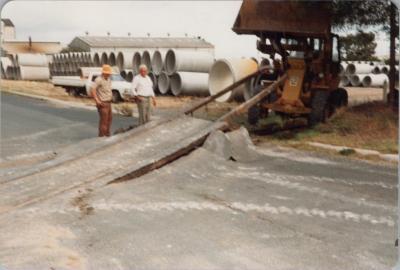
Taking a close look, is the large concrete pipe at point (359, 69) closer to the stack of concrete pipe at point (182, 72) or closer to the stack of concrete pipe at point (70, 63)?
the stack of concrete pipe at point (182, 72)

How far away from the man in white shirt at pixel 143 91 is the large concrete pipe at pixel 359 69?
2587cm

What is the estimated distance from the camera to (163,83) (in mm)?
27188

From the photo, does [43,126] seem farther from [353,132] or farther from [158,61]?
[158,61]

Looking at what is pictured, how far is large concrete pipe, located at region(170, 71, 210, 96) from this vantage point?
84.9ft

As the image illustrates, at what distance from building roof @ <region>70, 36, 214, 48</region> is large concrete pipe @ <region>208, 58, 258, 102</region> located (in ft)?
114

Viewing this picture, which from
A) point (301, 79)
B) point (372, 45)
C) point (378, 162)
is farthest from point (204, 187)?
point (372, 45)

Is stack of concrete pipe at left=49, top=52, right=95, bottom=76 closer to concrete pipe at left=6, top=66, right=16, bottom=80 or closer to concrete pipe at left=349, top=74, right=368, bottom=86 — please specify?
concrete pipe at left=6, top=66, right=16, bottom=80

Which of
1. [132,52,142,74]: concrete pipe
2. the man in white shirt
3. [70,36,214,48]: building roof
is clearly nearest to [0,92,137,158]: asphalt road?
the man in white shirt

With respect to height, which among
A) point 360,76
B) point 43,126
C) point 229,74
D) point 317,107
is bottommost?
point 360,76

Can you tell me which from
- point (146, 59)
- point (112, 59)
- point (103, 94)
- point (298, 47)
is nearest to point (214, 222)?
point (103, 94)

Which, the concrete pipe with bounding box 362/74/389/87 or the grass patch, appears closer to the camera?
the grass patch

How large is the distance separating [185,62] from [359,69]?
1593 centimetres

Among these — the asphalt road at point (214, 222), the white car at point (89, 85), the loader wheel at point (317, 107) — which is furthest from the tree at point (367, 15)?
the white car at point (89, 85)

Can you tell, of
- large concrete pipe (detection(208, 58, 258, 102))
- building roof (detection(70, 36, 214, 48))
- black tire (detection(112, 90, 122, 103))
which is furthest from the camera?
building roof (detection(70, 36, 214, 48))
